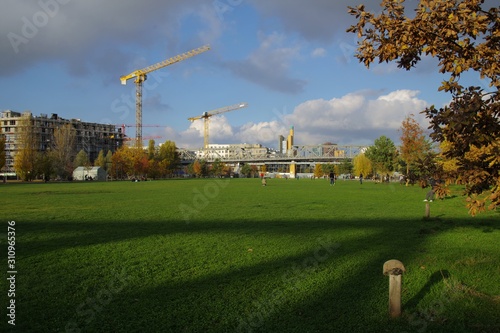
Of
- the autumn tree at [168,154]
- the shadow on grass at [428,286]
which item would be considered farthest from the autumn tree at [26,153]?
the shadow on grass at [428,286]

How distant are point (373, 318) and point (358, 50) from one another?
3.94 meters

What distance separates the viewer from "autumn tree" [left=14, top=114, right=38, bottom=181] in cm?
7919

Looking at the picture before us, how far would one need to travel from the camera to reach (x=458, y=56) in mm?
5176

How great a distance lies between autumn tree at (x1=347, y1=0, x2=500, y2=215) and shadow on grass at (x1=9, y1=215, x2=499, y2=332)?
7.69ft

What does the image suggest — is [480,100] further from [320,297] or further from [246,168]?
[246,168]

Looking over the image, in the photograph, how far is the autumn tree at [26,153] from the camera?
260 ft

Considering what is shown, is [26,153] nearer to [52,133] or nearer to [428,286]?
[52,133]

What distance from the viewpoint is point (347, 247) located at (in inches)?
416

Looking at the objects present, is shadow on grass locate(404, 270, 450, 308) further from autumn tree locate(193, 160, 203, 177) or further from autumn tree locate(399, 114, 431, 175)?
autumn tree locate(193, 160, 203, 177)

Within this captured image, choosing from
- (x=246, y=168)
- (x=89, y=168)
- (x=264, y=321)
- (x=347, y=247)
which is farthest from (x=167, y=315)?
(x=246, y=168)

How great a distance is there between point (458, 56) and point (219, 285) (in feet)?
17.7

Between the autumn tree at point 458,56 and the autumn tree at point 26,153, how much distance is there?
8701 centimetres

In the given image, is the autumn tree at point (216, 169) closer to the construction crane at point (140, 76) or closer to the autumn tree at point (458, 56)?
the construction crane at point (140, 76)

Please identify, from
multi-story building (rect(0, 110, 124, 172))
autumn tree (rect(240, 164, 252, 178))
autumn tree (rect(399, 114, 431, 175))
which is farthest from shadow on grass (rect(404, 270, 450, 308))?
autumn tree (rect(240, 164, 252, 178))
